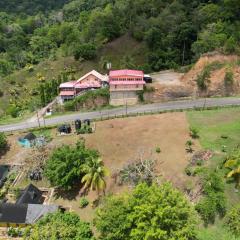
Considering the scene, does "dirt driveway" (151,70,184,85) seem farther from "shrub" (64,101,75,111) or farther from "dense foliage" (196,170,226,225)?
"dense foliage" (196,170,226,225)

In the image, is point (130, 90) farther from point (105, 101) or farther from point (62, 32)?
point (62, 32)

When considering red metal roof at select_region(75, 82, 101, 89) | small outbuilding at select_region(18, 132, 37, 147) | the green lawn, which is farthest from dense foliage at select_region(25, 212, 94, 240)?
red metal roof at select_region(75, 82, 101, 89)

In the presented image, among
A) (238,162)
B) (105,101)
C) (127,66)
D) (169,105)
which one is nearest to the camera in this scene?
(238,162)

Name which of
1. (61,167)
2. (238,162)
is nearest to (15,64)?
(61,167)

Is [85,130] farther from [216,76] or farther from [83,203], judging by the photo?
[216,76]

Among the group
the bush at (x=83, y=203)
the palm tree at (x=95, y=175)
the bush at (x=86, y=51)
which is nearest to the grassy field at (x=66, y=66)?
the bush at (x=86, y=51)
